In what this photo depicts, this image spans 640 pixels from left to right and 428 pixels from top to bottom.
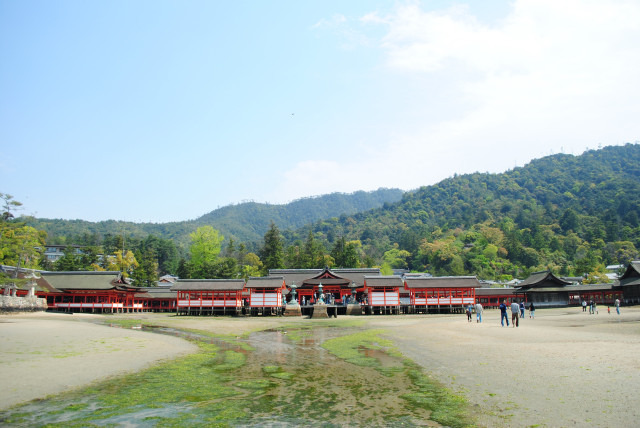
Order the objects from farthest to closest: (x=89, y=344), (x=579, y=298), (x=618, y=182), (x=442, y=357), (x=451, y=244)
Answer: (x=618, y=182)
(x=451, y=244)
(x=579, y=298)
(x=89, y=344)
(x=442, y=357)

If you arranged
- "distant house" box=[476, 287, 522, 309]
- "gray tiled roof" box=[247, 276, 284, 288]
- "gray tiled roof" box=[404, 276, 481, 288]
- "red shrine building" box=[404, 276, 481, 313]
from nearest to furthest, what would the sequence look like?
1. "gray tiled roof" box=[247, 276, 284, 288]
2. "gray tiled roof" box=[404, 276, 481, 288]
3. "red shrine building" box=[404, 276, 481, 313]
4. "distant house" box=[476, 287, 522, 309]

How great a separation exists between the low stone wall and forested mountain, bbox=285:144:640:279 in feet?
285

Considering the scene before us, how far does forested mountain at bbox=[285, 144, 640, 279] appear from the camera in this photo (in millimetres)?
108000

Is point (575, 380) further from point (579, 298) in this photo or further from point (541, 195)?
point (541, 195)

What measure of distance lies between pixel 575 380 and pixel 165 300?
6048 centimetres

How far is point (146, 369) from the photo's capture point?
1513cm

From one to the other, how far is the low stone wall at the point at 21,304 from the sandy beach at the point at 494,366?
20.2 m

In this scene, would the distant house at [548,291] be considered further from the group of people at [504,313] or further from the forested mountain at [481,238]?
the group of people at [504,313]

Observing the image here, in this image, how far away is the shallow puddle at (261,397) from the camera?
30.2 feet

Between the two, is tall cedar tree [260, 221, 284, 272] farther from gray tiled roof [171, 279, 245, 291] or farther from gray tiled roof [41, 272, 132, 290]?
gray tiled roof [41, 272, 132, 290]

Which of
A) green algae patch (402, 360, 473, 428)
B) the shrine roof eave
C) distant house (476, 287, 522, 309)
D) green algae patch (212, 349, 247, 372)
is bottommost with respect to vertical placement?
distant house (476, 287, 522, 309)

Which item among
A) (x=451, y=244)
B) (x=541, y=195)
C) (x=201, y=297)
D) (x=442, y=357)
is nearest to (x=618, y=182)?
(x=541, y=195)

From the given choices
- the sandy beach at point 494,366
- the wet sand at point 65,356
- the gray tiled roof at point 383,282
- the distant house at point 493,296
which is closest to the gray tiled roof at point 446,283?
the gray tiled roof at point 383,282

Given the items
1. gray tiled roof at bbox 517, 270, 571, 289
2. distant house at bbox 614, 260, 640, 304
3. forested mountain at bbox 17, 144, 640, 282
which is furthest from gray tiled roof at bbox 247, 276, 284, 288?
distant house at bbox 614, 260, 640, 304
